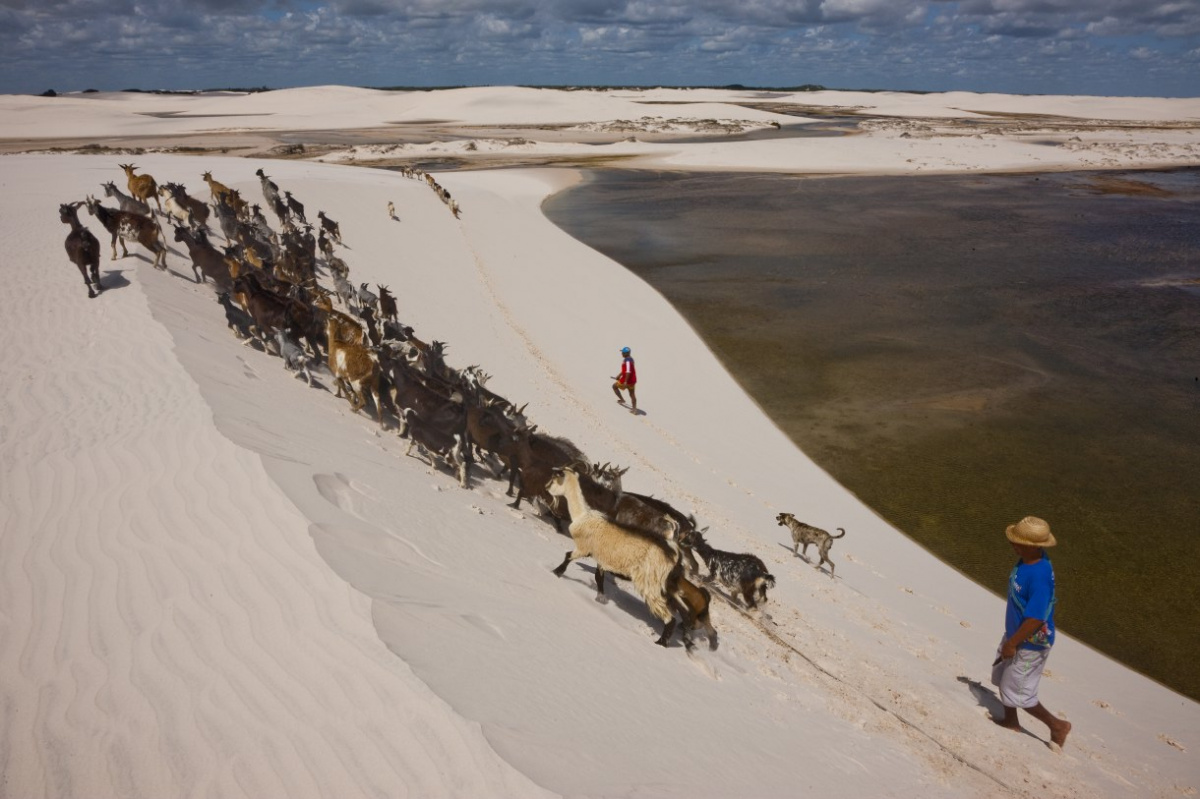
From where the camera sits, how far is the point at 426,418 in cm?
835

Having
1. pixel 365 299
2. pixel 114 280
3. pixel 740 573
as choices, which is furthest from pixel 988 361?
pixel 114 280

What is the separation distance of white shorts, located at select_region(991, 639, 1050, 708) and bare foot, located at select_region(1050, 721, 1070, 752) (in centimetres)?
23

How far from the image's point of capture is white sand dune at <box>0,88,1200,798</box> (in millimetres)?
3516

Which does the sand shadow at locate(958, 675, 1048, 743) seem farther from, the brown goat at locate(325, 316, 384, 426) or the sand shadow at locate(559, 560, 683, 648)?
the brown goat at locate(325, 316, 384, 426)

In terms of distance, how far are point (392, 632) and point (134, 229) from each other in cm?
1204

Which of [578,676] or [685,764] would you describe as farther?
[578,676]

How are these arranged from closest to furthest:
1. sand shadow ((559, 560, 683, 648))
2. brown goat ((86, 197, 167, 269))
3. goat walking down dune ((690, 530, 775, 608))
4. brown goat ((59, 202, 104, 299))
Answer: sand shadow ((559, 560, 683, 648)), goat walking down dune ((690, 530, 775, 608)), brown goat ((59, 202, 104, 299)), brown goat ((86, 197, 167, 269))

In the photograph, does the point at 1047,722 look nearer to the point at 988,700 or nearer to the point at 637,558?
the point at 988,700

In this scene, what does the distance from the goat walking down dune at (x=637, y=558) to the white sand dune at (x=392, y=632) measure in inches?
13.8

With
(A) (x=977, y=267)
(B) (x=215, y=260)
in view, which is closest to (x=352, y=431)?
(B) (x=215, y=260)

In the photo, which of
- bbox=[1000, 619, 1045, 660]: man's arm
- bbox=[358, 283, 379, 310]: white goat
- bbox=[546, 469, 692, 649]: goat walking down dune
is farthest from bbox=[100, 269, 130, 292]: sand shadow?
bbox=[1000, 619, 1045, 660]: man's arm

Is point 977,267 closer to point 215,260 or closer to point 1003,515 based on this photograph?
point 1003,515

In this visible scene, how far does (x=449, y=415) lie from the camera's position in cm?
835

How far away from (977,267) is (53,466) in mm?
25990
